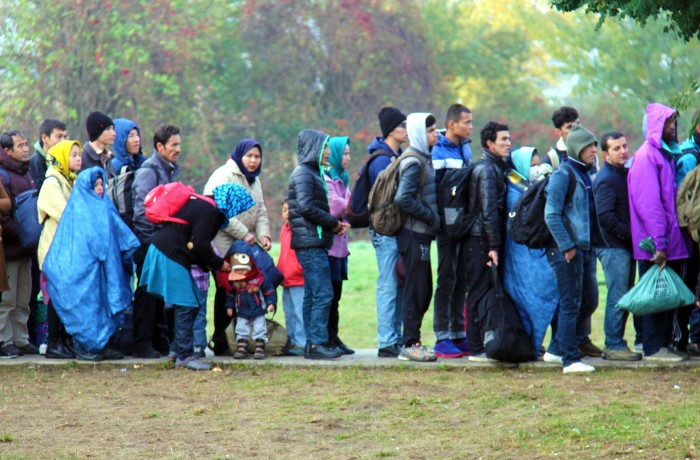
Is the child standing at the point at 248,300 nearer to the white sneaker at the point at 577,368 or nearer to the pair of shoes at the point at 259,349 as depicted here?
the pair of shoes at the point at 259,349

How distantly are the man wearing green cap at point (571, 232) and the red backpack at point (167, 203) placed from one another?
110 inches

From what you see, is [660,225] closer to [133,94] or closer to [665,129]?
[665,129]

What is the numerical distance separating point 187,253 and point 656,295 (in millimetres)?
3798

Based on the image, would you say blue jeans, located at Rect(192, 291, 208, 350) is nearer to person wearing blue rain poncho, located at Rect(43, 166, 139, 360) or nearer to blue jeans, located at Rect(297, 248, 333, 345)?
person wearing blue rain poncho, located at Rect(43, 166, 139, 360)

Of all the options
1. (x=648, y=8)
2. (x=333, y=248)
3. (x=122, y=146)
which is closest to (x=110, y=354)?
(x=122, y=146)

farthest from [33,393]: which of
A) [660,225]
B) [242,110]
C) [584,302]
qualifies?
[242,110]

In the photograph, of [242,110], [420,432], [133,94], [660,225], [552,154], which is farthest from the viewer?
[242,110]

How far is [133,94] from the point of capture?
2448cm

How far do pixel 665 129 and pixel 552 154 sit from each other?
100 cm

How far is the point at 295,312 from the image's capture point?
412 inches

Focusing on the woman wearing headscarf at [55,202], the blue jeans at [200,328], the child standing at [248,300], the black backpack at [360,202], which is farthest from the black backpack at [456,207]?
the woman wearing headscarf at [55,202]

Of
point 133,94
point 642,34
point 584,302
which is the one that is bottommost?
point 584,302

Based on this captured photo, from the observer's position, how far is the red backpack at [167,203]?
31.1ft

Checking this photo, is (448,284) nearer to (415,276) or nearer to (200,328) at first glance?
(415,276)
